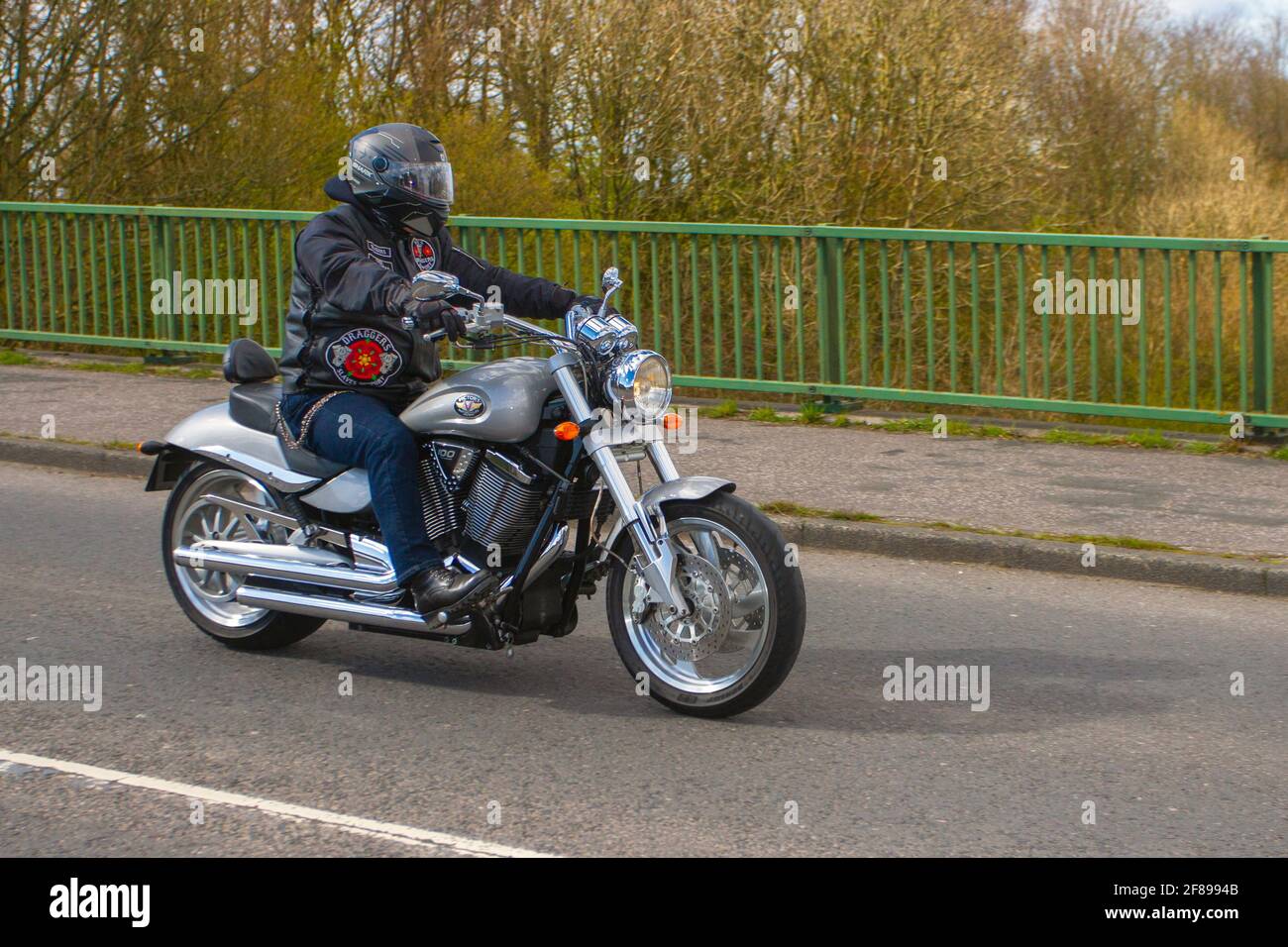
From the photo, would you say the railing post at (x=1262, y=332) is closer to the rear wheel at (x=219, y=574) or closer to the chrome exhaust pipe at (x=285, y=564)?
the rear wheel at (x=219, y=574)

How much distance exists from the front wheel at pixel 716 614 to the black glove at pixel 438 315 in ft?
2.79

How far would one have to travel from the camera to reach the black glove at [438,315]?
17.4 feet

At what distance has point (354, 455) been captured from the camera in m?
5.78

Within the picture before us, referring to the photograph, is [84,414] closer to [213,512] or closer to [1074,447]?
[213,512]

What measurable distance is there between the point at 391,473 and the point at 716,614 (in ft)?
3.83

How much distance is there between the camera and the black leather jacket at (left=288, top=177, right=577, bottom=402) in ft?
18.8

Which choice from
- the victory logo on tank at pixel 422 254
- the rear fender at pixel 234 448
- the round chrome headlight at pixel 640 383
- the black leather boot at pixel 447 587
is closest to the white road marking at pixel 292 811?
the black leather boot at pixel 447 587

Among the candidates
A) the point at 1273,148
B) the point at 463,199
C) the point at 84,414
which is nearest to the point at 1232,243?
Result: the point at 84,414

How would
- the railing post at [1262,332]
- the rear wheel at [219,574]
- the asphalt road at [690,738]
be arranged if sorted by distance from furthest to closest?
the railing post at [1262,332], the rear wheel at [219,574], the asphalt road at [690,738]

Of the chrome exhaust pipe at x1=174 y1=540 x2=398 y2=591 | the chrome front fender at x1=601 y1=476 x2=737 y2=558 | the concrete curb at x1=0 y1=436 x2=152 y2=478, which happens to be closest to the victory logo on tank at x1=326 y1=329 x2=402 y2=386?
the chrome exhaust pipe at x1=174 y1=540 x2=398 y2=591

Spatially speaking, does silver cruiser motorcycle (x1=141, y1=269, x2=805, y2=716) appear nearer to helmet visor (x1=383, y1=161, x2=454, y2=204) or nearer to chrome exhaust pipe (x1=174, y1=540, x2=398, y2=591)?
chrome exhaust pipe (x1=174, y1=540, x2=398, y2=591)

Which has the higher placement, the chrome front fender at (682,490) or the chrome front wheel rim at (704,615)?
the chrome front fender at (682,490)

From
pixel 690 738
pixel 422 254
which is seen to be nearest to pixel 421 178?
pixel 422 254

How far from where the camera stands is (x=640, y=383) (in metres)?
5.34
